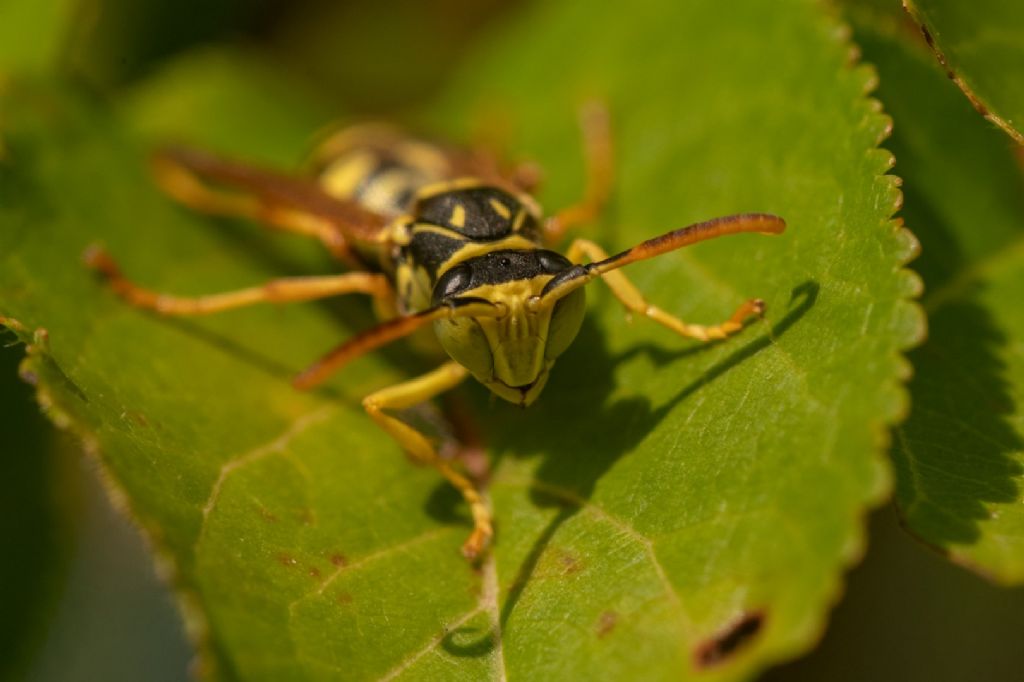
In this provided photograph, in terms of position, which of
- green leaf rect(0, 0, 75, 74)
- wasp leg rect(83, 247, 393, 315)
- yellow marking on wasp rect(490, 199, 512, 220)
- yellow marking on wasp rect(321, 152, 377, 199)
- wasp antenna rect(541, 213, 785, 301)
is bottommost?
wasp antenna rect(541, 213, 785, 301)

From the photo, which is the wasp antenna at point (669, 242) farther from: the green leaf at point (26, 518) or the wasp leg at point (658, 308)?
the green leaf at point (26, 518)

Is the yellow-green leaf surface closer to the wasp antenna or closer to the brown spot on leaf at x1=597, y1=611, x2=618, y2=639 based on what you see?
the brown spot on leaf at x1=597, y1=611, x2=618, y2=639

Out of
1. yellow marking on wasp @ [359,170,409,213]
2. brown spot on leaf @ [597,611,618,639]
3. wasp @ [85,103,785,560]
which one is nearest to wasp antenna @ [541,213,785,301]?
wasp @ [85,103,785,560]

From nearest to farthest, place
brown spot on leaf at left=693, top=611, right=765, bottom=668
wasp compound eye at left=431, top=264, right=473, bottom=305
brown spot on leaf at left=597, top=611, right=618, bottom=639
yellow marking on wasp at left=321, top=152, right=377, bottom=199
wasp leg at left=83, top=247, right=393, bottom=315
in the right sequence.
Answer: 1. brown spot on leaf at left=693, top=611, right=765, bottom=668
2. brown spot on leaf at left=597, top=611, right=618, bottom=639
3. wasp compound eye at left=431, top=264, right=473, bottom=305
4. wasp leg at left=83, top=247, right=393, bottom=315
5. yellow marking on wasp at left=321, top=152, right=377, bottom=199

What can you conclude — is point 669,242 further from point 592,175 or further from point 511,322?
point 592,175

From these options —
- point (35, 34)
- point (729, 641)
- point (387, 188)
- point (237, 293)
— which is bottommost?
point (729, 641)

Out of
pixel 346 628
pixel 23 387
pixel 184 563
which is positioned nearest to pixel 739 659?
pixel 346 628

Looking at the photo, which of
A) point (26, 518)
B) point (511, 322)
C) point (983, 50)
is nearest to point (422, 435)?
point (511, 322)
